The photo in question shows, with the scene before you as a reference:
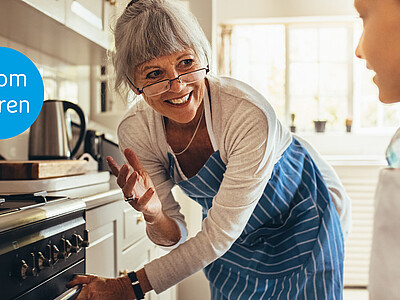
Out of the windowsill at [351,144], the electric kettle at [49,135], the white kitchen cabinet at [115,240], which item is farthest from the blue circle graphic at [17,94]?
the windowsill at [351,144]

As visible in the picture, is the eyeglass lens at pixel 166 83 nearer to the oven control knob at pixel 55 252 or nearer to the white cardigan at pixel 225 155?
the white cardigan at pixel 225 155

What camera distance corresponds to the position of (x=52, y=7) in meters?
1.62

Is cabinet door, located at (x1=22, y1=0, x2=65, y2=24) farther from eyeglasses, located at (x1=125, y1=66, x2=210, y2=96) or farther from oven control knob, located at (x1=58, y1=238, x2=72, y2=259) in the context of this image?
oven control knob, located at (x1=58, y1=238, x2=72, y2=259)

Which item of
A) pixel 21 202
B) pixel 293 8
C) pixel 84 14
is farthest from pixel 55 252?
pixel 293 8

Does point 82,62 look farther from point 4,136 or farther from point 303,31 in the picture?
point 303,31

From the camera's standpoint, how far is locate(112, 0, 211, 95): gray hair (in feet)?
3.80

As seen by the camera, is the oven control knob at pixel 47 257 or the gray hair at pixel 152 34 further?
the gray hair at pixel 152 34

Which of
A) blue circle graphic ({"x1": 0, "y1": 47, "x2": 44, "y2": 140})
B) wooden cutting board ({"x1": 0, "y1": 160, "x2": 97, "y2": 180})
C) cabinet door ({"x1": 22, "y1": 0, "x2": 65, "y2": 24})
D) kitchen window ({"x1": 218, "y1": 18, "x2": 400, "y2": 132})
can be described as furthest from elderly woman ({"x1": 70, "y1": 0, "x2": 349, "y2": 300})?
kitchen window ({"x1": 218, "y1": 18, "x2": 400, "y2": 132})

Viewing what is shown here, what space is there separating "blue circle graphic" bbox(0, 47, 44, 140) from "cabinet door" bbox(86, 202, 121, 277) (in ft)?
1.75

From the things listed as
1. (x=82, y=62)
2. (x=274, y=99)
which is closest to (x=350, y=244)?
(x=274, y=99)

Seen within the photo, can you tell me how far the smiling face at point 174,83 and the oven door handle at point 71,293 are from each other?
474 mm

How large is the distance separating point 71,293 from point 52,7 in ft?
3.34

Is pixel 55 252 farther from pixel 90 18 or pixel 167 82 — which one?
pixel 90 18

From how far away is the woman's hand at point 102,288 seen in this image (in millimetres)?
1029
